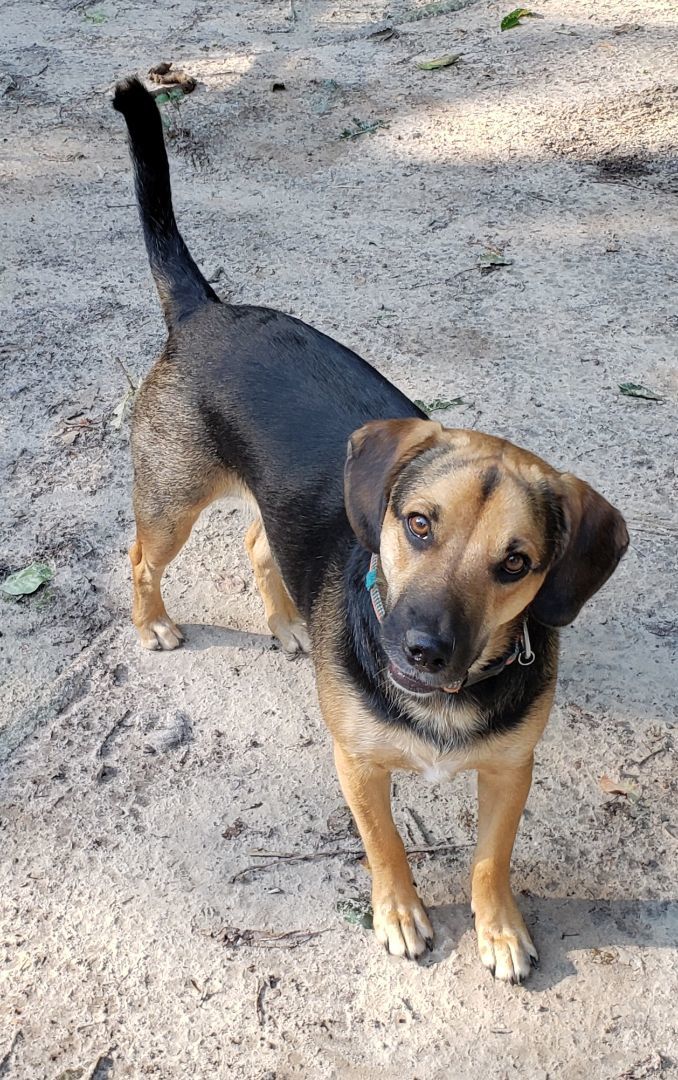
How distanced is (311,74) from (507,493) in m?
7.06

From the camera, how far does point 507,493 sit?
2674 mm

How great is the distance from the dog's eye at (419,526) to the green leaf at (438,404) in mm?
2637

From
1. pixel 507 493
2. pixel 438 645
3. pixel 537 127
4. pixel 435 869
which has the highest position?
pixel 507 493

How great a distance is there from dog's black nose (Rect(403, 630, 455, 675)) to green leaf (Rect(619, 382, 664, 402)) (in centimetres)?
324

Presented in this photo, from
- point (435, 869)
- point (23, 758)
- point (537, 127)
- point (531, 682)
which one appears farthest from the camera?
point (537, 127)

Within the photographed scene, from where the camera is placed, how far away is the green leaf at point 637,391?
5336 mm

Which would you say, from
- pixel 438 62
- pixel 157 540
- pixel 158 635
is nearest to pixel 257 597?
pixel 158 635

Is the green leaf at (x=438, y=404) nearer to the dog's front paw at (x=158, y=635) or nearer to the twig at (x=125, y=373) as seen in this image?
the twig at (x=125, y=373)

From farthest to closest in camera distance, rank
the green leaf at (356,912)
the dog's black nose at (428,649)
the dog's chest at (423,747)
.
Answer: the green leaf at (356,912)
the dog's chest at (423,747)
the dog's black nose at (428,649)

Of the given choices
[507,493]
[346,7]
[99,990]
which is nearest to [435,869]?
[99,990]

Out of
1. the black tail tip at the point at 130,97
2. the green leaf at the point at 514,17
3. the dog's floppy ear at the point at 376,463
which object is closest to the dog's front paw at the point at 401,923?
the dog's floppy ear at the point at 376,463

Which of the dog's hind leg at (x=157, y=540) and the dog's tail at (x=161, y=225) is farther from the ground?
the dog's tail at (x=161, y=225)

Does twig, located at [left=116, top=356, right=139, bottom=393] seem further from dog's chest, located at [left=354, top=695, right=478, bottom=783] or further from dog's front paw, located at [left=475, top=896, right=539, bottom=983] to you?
dog's front paw, located at [left=475, top=896, right=539, bottom=983]

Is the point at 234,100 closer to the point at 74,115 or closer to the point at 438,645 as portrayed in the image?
the point at 74,115
